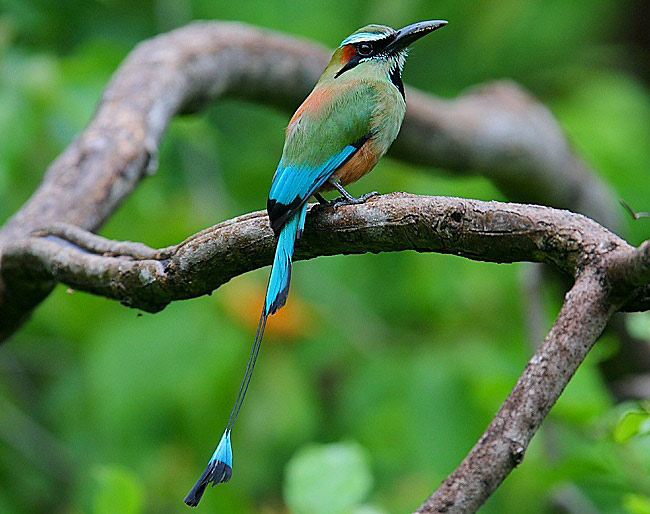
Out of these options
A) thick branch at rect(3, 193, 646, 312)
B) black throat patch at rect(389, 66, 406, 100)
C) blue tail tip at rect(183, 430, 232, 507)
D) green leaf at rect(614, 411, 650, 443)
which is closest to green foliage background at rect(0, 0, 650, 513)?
green leaf at rect(614, 411, 650, 443)

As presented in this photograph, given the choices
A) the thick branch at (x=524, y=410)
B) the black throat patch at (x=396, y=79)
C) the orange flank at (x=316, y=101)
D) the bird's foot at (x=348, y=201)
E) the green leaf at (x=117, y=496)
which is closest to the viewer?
the thick branch at (x=524, y=410)

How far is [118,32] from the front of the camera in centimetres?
475

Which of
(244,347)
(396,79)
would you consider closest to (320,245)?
(396,79)

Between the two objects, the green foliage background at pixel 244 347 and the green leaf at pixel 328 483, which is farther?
the green foliage background at pixel 244 347

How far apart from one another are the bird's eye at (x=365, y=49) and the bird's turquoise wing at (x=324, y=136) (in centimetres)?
24

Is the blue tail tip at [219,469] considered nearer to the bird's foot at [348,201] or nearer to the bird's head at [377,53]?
the bird's foot at [348,201]

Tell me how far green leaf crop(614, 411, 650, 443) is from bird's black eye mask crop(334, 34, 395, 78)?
1.05 metres

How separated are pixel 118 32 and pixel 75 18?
0.22 metres

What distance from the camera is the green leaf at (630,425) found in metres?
1.73

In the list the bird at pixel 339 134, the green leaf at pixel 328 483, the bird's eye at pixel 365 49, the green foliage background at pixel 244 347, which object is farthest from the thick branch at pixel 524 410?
the green foliage background at pixel 244 347

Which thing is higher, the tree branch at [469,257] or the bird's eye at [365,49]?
the bird's eye at [365,49]

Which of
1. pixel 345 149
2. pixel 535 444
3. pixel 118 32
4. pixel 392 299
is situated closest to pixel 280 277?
pixel 345 149

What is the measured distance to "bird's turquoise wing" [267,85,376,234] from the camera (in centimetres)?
193

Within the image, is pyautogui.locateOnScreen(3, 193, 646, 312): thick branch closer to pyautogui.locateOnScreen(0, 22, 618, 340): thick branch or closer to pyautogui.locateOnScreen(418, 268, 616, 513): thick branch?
pyautogui.locateOnScreen(418, 268, 616, 513): thick branch
